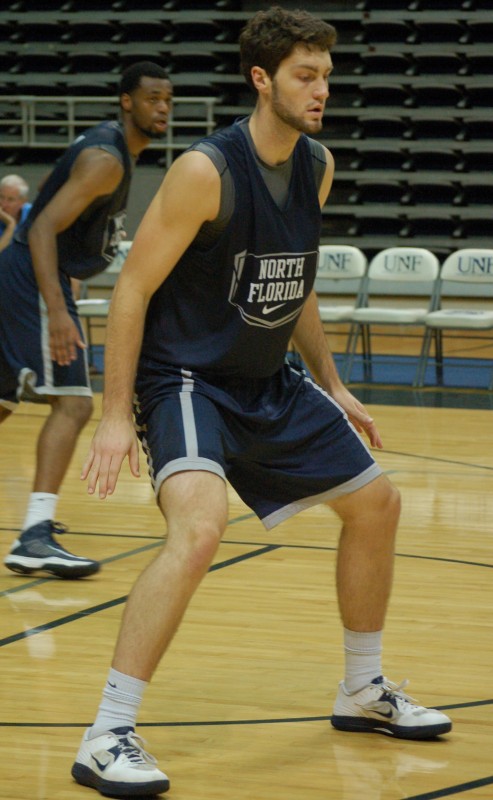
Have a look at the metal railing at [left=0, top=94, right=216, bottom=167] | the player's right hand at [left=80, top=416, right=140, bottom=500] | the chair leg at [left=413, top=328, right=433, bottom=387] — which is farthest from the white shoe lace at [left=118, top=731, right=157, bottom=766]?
the metal railing at [left=0, top=94, right=216, bottom=167]

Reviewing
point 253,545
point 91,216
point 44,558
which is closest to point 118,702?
point 44,558

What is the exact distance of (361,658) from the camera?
9.25 ft

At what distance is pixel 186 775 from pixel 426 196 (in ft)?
37.5

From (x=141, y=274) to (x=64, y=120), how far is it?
41.2ft

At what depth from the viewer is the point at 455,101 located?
13445 mm

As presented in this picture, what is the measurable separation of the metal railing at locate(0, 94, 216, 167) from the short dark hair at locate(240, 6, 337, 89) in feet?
34.5

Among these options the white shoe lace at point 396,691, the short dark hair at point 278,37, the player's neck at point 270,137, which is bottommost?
the white shoe lace at point 396,691

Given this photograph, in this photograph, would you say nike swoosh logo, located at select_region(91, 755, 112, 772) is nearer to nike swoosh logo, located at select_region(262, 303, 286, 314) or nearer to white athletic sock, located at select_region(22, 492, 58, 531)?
nike swoosh logo, located at select_region(262, 303, 286, 314)

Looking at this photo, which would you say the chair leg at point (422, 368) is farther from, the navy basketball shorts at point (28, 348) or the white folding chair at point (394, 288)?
the navy basketball shorts at point (28, 348)

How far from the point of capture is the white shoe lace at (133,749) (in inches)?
93.5

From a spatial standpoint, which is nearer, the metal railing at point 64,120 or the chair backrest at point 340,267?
the chair backrest at point 340,267

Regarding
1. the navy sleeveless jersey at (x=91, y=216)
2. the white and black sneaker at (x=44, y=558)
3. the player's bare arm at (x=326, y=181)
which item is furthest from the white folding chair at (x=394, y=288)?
the player's bare arm at (x=326, y=181)

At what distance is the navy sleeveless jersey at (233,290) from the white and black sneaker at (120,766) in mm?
744

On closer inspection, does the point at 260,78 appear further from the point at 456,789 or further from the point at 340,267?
the point at 340,267
